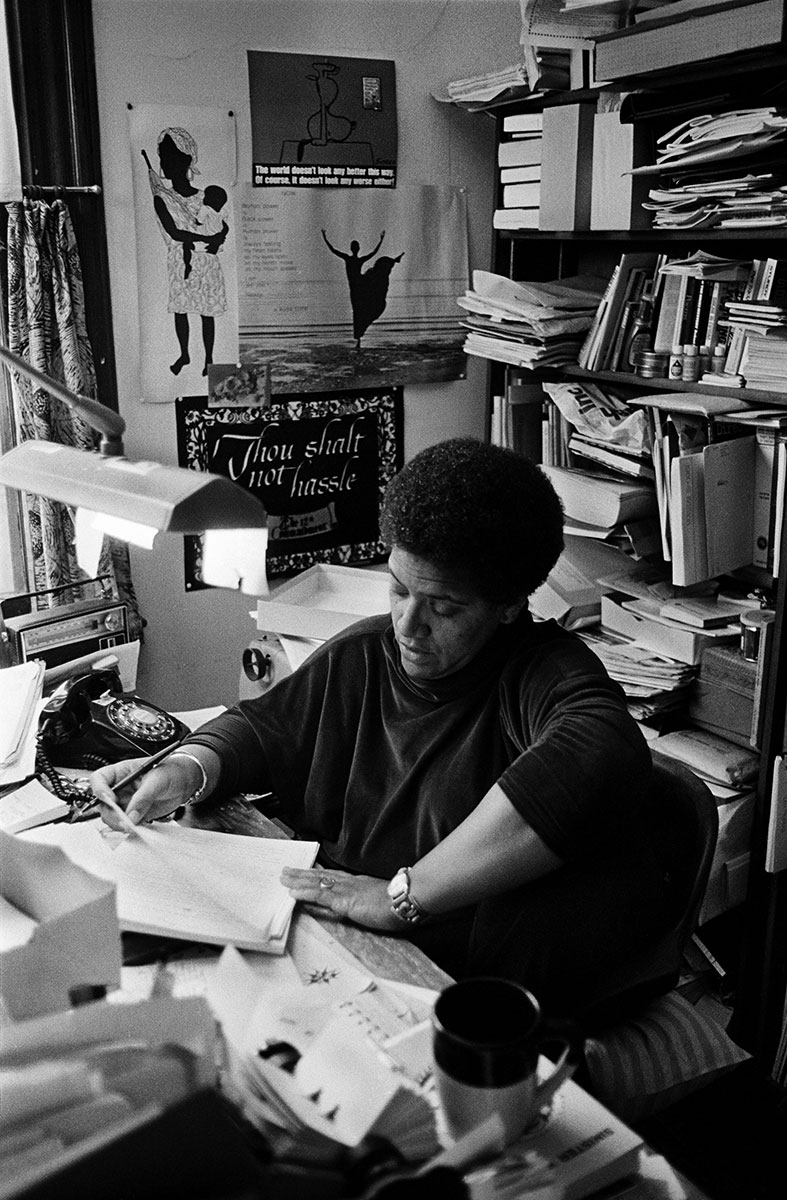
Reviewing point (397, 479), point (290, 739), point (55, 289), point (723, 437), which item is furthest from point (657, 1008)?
point (55, 289)

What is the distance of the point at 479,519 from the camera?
1.59m

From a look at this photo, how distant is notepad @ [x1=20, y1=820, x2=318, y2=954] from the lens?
1374mm

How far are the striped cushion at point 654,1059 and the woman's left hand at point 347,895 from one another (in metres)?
0.32

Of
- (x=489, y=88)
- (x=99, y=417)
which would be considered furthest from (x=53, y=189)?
(x=99, y=417)

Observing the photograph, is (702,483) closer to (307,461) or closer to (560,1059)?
(307,461)

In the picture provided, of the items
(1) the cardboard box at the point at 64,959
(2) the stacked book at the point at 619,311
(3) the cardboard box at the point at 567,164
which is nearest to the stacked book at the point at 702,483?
(2) the stacked book at the point at 619,311

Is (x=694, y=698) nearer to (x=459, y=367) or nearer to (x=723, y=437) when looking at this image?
A: (x=723, y=437)

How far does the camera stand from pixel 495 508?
160 cm

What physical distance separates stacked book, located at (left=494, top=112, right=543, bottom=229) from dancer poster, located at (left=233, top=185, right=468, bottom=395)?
199 mm

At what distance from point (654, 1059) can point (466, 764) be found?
1.49 feet

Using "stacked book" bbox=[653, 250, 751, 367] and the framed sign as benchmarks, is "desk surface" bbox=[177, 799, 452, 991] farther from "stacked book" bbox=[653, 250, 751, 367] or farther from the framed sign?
the framed sign

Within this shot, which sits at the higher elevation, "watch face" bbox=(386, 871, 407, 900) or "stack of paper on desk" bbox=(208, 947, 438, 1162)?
"stack of paper on desk" bbox=(208, 947, 438, 1162)

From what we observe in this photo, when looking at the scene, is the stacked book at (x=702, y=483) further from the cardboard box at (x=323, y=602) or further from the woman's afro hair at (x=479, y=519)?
the woman's afro hair at (x=479, y=519)

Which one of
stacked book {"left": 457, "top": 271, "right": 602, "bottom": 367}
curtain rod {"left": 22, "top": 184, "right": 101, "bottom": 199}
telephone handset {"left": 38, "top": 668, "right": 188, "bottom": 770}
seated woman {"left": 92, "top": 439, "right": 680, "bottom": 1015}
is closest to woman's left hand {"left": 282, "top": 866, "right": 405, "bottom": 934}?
seated woman {"left": 92, "top": 439, "right": 680, "bottom": 1015}
